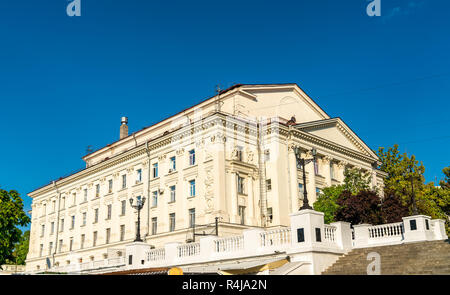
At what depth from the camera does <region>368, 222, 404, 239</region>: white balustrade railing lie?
21.9 meters

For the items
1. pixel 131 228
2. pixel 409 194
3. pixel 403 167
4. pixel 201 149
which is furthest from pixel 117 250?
pixel 403 167

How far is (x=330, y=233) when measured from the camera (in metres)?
19.2

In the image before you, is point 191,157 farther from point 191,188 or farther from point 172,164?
point 191,188

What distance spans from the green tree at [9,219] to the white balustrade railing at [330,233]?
84.8ft

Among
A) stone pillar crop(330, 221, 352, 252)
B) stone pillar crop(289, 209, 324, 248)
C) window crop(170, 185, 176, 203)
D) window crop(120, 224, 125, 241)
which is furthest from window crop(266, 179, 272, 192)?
stone pillar crop(289, 209, 324, 248)

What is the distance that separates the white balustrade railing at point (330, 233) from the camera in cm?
1889

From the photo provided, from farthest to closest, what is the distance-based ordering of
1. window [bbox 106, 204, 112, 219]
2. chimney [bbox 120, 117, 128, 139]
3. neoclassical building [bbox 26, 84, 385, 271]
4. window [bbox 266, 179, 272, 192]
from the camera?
chimney [bbox 120, 117, 128, 139]
window [bbox 106, 204, 112, 219]
window [bbox 266, 179, 272, 192]
neoclassical building [bbox 26, 84, 385, 271]

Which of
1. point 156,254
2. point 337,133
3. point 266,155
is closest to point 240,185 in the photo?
point 266,155

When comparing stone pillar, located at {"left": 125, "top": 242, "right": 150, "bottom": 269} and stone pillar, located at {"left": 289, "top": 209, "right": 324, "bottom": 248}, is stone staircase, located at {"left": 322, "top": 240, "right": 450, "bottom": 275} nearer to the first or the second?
stone pillar, located at {"left": 289, "top": 209, "right": 324, "bottom": 248}

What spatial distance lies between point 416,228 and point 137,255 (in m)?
14.6

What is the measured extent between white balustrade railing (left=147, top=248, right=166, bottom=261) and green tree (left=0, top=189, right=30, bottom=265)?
49.2 feet

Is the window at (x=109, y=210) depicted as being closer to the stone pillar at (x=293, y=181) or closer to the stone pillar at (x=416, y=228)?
the stone pillar at (x=293, y=181)

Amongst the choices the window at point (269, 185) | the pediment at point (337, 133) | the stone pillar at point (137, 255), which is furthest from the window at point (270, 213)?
the stone pillar at point (137, 255)
